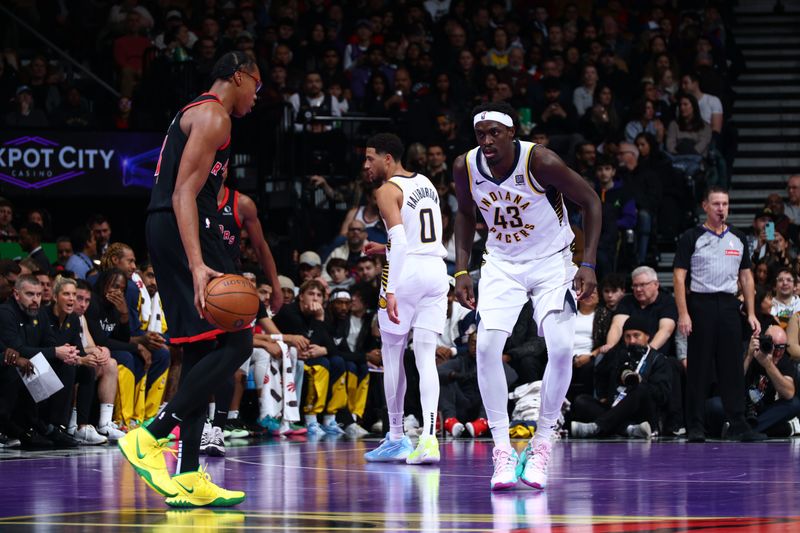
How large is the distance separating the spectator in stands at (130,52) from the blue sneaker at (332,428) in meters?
6.57

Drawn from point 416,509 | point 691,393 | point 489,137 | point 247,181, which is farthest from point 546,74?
point 416,509

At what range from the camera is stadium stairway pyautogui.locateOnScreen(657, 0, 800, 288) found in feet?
64.6

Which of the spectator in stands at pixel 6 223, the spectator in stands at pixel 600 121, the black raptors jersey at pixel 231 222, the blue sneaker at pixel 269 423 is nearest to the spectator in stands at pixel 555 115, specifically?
the spectator in stands at pixel 600 121

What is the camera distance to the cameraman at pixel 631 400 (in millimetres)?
12633

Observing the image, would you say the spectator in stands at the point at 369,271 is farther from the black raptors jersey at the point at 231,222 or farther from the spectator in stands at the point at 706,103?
the spectator in stands at the point at 706,103

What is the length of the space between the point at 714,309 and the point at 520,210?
4928 mm

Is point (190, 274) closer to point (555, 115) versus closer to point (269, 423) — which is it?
point (269, 423)

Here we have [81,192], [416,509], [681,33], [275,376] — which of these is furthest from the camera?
[681,33]

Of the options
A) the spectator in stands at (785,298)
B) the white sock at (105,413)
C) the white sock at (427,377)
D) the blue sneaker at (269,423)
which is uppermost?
the spectator in stands at (785,298)

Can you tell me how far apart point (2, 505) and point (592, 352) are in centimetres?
788

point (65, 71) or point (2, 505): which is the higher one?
point (65, 71)

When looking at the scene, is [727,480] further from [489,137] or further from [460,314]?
[460,314]

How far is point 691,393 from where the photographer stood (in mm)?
12242

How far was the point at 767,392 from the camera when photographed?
13.0 m
